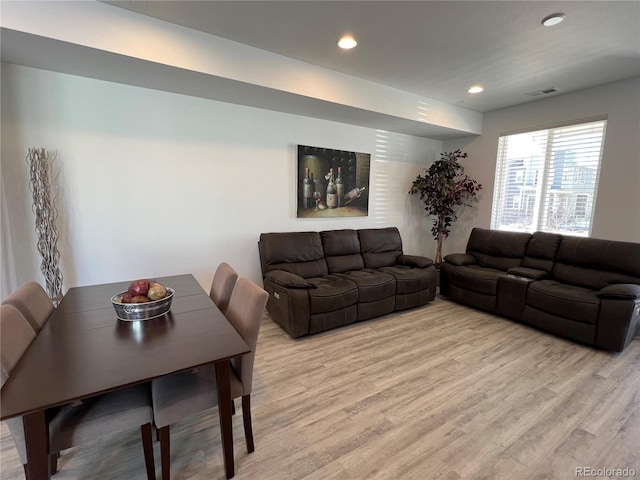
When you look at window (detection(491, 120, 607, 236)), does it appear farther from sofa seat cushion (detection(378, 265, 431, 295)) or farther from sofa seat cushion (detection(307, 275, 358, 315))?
sofa seat cushion (detection(307, 275, 358, 315))

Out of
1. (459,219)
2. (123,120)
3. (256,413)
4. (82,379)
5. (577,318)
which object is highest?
(123,120)

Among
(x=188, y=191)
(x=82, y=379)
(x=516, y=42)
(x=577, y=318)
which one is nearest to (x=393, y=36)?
(x=516, y=42)

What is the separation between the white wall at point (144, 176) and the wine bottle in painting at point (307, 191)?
0.44ft

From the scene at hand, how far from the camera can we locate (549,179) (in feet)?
12.8

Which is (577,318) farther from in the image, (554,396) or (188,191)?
(188,191)

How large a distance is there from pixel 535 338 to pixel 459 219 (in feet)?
7.92

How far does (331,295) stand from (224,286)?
3.99 feet

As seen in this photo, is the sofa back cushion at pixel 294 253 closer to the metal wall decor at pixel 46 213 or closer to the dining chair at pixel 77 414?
the metal wall decor at pixel 46 213

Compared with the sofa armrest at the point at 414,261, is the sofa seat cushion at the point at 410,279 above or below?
below

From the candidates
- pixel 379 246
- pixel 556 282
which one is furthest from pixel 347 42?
pixel 556 282

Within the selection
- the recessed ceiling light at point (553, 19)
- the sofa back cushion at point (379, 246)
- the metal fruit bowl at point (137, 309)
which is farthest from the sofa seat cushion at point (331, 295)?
the recessed ceiling light at point (553, 19)

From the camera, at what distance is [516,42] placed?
2.48m

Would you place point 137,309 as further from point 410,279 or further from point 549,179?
point 549,179

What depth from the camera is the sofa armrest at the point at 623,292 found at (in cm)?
263
